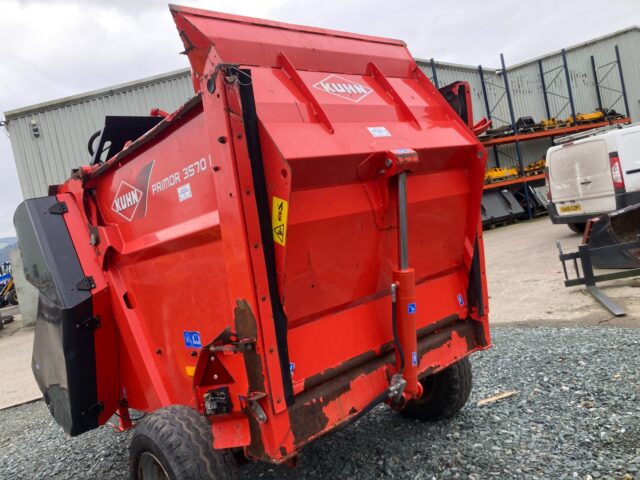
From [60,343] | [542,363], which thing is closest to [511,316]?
[542,363]

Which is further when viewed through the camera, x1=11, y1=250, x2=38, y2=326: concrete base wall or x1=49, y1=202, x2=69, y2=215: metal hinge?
x1=11, y1=250, x2=38, y2=326: concrete base wall

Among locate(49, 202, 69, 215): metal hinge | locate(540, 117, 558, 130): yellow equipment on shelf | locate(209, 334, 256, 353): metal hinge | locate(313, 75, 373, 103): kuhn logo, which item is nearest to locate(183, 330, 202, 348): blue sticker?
locate(209, 334, 256, 353): metal hinge

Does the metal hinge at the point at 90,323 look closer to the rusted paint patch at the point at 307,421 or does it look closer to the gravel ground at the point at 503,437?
the gravel ground at the point at 503,437

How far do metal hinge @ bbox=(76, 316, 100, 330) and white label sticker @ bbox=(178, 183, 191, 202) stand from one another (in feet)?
3.44

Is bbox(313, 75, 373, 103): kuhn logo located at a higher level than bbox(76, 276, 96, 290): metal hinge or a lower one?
higher

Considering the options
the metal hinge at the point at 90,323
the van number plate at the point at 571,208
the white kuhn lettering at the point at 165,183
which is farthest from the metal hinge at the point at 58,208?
the van number plate at the point at 571,208

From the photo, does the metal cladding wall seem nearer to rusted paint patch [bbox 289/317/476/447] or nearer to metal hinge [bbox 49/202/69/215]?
metal hinge [bbox 49/202/69/215]

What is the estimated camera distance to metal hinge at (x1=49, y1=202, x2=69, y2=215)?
9.89ft

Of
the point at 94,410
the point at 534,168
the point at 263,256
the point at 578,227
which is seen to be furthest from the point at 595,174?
the point at 534,168

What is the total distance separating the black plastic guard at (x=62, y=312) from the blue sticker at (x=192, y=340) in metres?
0.74

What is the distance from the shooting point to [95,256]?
2.94 meters

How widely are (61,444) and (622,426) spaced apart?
4.14m

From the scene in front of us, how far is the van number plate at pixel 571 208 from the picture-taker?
8703 mm

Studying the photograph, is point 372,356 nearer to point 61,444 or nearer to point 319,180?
point 319,180
